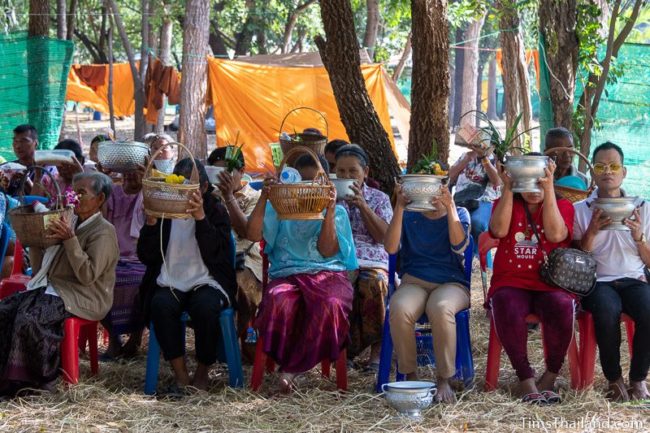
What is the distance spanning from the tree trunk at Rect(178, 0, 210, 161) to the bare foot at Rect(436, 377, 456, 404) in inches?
358

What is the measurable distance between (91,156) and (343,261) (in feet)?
10.9

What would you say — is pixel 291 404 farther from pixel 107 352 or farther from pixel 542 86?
pixel 542 86

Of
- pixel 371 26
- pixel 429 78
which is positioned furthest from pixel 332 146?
pixel 371 26

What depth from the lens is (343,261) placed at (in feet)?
17.3

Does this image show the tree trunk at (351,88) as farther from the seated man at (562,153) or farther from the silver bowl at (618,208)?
the silver bowl at (618,208)

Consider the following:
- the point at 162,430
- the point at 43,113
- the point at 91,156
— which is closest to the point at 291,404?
the point at 162,430

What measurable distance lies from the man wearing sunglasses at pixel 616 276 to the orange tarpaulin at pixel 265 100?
34.2ft

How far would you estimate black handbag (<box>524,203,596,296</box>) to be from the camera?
4723 mm

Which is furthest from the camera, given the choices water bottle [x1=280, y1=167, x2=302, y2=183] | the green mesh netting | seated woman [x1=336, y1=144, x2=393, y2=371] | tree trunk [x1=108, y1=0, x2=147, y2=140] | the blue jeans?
tree trunk [x1=108, y1=0, x2=147, y2=140]

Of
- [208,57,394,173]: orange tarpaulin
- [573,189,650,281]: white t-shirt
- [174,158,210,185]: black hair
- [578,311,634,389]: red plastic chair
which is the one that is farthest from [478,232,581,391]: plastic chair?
[208,57,394,173]: orange tarpaulin

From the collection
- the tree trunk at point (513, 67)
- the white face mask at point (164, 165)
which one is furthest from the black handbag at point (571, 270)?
the tree trunk at point (513, 67)

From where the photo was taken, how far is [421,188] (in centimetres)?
471

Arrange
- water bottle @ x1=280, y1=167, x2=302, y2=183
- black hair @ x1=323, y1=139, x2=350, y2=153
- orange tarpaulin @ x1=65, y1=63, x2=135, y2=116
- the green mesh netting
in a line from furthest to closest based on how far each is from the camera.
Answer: orange tarpaulin @ x1=65, y1=63, x2=135, y2=116
the green mesh netting
black hair @ x1=323, y1=139, x2=350, y2=153
water bottle @ x1=280, y1=167, x2=302, y2=183

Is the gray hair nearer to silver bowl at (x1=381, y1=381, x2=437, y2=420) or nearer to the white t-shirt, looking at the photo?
silver bowl at (x1=381, y1=381, x2=437, y2=420)
